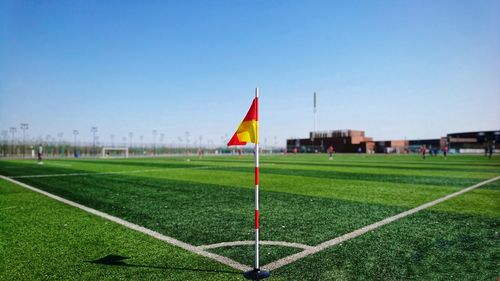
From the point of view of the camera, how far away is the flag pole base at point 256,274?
4.22 metres

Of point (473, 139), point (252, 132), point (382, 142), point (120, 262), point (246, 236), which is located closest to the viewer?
point (252, 132)

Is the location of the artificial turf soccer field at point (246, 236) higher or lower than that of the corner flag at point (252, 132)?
lower

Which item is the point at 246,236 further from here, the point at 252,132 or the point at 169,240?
the point at 252,132

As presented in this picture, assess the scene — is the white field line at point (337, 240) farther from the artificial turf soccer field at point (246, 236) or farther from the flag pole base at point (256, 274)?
the flag pole base at point (256, 274)

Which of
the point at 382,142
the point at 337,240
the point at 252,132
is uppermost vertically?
the point at 382,142

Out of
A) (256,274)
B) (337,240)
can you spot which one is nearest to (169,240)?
(256,274)

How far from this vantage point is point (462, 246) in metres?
5.64

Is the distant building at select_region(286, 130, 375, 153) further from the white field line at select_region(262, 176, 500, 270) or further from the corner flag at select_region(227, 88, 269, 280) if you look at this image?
the corner flag at select_region(227, 88, 269, 280)

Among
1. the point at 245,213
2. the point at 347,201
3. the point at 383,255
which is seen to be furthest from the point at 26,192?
the point at 383,255

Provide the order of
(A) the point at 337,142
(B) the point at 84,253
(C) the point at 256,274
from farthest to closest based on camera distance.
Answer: (A) the point at 337,142 < (B) the point at 84,253 < (C) the point at 256,274

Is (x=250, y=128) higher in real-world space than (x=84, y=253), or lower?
higher

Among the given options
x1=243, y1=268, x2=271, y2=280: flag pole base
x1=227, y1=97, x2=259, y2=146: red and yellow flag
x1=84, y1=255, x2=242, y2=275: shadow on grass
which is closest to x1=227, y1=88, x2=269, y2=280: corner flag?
x1=227, y1=97, x2=259, y2=146: red and yellow flag

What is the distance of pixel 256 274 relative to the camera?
14.0ft

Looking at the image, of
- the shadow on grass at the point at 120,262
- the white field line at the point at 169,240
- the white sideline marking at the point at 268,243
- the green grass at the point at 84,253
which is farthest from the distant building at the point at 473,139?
the shadow on grass at the point at 120,262
